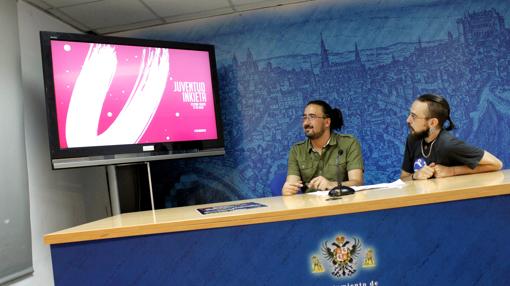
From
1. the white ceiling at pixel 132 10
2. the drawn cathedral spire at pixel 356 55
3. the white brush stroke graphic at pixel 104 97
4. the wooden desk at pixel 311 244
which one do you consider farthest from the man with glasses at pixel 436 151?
the white brush stroke graphic at pixel 104 97

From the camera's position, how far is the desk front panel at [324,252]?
118cm

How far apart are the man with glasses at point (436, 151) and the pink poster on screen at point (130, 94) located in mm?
1494

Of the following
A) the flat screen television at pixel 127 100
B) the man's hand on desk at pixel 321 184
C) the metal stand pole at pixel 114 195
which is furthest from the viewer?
the metal stand pole at pixel 114 195

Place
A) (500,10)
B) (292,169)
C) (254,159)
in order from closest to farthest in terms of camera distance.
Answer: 1. (292,169)
2. (500,10)
3. (254,159)

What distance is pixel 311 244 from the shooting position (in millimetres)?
1215

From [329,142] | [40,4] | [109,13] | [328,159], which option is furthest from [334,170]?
[40,4]

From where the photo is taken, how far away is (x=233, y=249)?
1.24m

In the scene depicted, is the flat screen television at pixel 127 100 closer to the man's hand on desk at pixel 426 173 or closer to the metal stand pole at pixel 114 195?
the metal stand pole at pixel 114 195

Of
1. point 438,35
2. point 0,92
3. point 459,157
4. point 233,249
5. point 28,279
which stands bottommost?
point 28,279

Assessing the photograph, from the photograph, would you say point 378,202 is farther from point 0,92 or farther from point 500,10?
point 500,10

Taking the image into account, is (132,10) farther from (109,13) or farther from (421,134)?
(421,134)

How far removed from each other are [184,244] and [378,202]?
603 mm

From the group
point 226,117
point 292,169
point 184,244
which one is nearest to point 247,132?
point 226,117

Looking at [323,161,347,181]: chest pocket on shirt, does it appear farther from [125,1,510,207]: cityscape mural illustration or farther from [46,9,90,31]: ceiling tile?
[46,9,90,31]: ceiling tile
